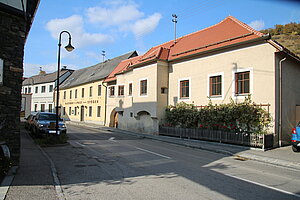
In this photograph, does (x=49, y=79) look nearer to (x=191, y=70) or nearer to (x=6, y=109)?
(x=191, y=70)

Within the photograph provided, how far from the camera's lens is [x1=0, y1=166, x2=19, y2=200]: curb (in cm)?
474

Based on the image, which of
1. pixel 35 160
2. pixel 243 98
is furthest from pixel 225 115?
pixel 35 160

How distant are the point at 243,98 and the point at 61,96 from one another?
123ft

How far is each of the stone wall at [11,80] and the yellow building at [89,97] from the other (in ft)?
72.2

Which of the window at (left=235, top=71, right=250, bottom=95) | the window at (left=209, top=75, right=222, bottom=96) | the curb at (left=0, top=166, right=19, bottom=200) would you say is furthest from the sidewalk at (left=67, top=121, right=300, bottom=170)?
the curb at (left=0, top=166, right=19, bottom=200)

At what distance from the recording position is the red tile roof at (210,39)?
1454cm

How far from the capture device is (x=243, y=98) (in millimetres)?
13656

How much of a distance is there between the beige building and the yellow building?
7.24 metres

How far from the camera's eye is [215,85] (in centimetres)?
1557

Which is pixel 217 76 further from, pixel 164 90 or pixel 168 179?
pixel 168 179

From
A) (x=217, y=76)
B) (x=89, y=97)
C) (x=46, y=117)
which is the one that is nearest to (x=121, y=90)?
(x=46, y=117)

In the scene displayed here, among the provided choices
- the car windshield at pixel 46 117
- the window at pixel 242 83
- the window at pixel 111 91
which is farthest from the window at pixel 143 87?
the window at pixel 242 83

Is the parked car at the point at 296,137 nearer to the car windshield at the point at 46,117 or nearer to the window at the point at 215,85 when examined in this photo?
the window at the point at 215,85

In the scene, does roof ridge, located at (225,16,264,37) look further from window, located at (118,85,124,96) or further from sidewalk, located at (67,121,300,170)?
window, located at (118,85,124,96)
